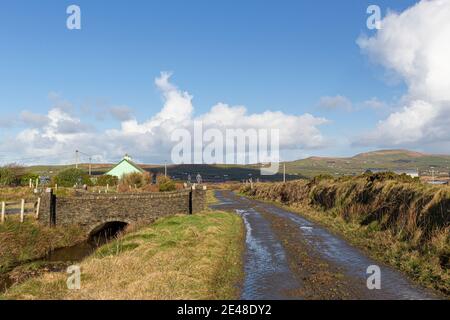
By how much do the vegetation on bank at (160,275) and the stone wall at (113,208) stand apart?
1373 centimetres

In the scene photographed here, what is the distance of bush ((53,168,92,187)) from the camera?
72.2 metres

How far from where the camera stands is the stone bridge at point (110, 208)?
3098 cm

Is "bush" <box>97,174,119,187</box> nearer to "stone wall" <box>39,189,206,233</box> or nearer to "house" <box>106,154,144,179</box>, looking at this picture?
"house" <box>106,154,144,179</box>

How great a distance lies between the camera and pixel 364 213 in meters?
25.2

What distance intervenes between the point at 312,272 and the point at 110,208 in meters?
23.4

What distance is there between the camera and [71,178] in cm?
7338

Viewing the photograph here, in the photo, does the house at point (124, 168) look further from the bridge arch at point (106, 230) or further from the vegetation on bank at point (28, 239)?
the vegetation on bank at point (28, 239)

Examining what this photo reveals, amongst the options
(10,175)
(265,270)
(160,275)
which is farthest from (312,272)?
(10,175)

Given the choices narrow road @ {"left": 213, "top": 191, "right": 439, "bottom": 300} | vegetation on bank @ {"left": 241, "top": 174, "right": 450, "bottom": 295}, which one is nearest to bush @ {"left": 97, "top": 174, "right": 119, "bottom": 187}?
vegetation on bank @ {"left": 241, "top": 174, "right": 450, "bottom": 295}

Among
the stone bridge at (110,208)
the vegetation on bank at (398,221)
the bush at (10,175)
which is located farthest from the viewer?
the bush at (10,175)

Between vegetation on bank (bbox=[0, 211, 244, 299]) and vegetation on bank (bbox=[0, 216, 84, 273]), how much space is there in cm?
769

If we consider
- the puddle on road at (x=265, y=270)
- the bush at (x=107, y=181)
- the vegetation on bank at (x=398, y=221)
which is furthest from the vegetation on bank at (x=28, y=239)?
the bush at (x=107, y=181)

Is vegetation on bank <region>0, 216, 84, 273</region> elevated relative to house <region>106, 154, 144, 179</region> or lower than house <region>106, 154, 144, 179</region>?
lower
